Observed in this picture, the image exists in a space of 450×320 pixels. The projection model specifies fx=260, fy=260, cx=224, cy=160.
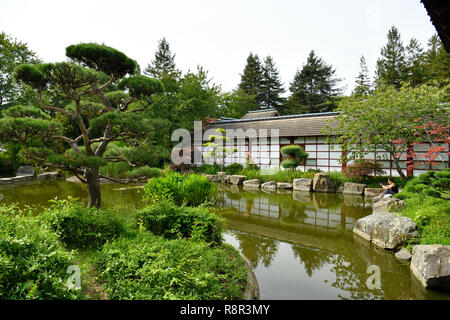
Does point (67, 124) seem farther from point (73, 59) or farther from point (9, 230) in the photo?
point (9, 230)

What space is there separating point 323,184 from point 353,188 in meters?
1.15

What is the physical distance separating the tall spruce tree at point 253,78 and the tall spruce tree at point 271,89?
0.44 metres

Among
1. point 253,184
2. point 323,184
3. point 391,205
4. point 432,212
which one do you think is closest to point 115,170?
point 253,184

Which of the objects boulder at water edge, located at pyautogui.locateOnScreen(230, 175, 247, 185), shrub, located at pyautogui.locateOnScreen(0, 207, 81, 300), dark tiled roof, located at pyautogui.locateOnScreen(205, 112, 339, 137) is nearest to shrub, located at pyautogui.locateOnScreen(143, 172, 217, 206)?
shrub, located at pyautogui.locateOnScreen(0, 207, 81, 300)

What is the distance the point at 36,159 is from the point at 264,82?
33719 millimetres

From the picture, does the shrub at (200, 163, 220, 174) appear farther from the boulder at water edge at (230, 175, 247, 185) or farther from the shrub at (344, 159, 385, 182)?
the shrub at (344, 159, 385, 182)

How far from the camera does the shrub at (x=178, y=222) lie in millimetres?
3947

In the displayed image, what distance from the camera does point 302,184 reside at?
37.6 ft

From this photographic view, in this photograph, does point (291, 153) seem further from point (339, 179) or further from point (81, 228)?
point (81, 228)

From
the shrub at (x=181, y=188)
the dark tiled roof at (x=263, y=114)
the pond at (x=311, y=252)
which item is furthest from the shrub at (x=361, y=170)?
the dark tiled roof at (x=263, y=114)

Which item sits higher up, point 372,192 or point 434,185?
point 434,185

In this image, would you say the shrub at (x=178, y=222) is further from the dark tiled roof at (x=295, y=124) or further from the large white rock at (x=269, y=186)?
the dark tiled roof at (x=295, y=124)
